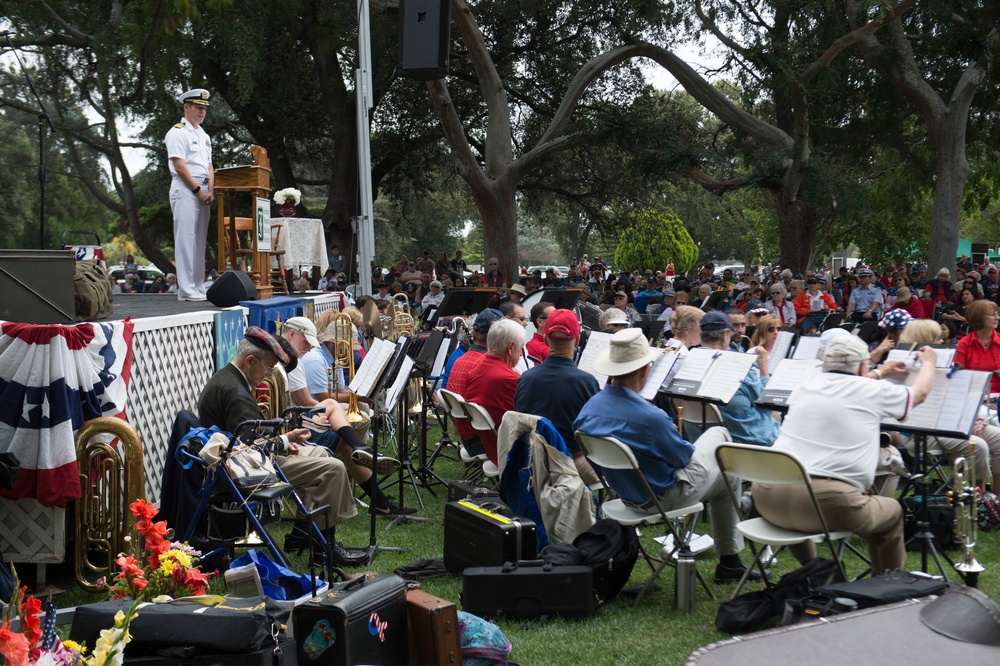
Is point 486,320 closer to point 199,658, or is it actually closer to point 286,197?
point 199,658

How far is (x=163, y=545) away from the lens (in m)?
4.31

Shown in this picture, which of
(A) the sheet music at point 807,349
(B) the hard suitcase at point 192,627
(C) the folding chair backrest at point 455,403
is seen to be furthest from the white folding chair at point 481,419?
(B) the hard suitcase at point 192,627

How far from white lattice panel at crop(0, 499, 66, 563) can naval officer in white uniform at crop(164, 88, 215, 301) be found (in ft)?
12.6

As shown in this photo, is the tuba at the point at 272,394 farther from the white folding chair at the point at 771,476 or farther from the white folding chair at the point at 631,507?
the white folding chair at the point at 771,476

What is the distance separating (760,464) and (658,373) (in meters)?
2.00

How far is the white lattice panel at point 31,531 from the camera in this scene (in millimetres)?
5492

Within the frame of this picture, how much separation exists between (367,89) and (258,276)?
6.27 metres

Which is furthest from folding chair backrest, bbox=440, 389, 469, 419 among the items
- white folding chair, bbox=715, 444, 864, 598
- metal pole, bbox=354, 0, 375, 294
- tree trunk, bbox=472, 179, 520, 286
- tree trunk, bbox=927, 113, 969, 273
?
tree trunk, bbox=927, 113, 969, 273

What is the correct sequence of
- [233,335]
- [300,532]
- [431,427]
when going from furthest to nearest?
[431,427], [233,335], [300,532]

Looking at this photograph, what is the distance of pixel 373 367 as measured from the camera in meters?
6.58

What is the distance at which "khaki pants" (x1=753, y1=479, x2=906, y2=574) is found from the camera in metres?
4.74

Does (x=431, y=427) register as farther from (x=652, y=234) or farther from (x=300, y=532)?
(x=652, y=234)

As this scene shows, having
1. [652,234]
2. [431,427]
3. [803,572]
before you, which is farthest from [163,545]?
[652,234]

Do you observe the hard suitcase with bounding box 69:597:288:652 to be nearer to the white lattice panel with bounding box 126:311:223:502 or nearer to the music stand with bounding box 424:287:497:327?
the white lattice panel with bounding box 126:311:223:502
